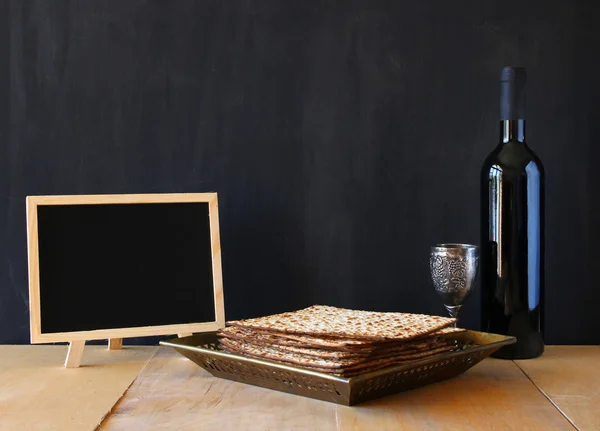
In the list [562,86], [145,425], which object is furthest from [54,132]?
[562,86]

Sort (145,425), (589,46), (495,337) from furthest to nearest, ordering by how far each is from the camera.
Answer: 1. (589,46)
2. (495,337)
3. (145,425)

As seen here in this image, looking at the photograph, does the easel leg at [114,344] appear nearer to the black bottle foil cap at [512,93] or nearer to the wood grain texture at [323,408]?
the wood grain texture at [323,408]

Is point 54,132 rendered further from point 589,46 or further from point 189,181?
point 589,46

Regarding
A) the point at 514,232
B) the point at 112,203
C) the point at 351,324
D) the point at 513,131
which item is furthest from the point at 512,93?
the point at 112,203

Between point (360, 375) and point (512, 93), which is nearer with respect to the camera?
point (360, 375)

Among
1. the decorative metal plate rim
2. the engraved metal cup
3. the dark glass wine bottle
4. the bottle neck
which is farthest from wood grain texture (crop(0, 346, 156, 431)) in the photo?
the bottle neck

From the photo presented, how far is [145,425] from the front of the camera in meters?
1.01

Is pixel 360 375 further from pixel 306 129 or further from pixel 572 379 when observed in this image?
pixel 306 129

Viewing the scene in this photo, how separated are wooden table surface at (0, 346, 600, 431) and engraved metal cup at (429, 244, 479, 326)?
132mm

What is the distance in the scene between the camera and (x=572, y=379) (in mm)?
1258

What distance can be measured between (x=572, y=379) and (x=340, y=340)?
42cm

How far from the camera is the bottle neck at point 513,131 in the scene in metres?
1.39

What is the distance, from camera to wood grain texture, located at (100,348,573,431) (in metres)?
1.02

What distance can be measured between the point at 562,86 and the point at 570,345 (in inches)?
20.4
